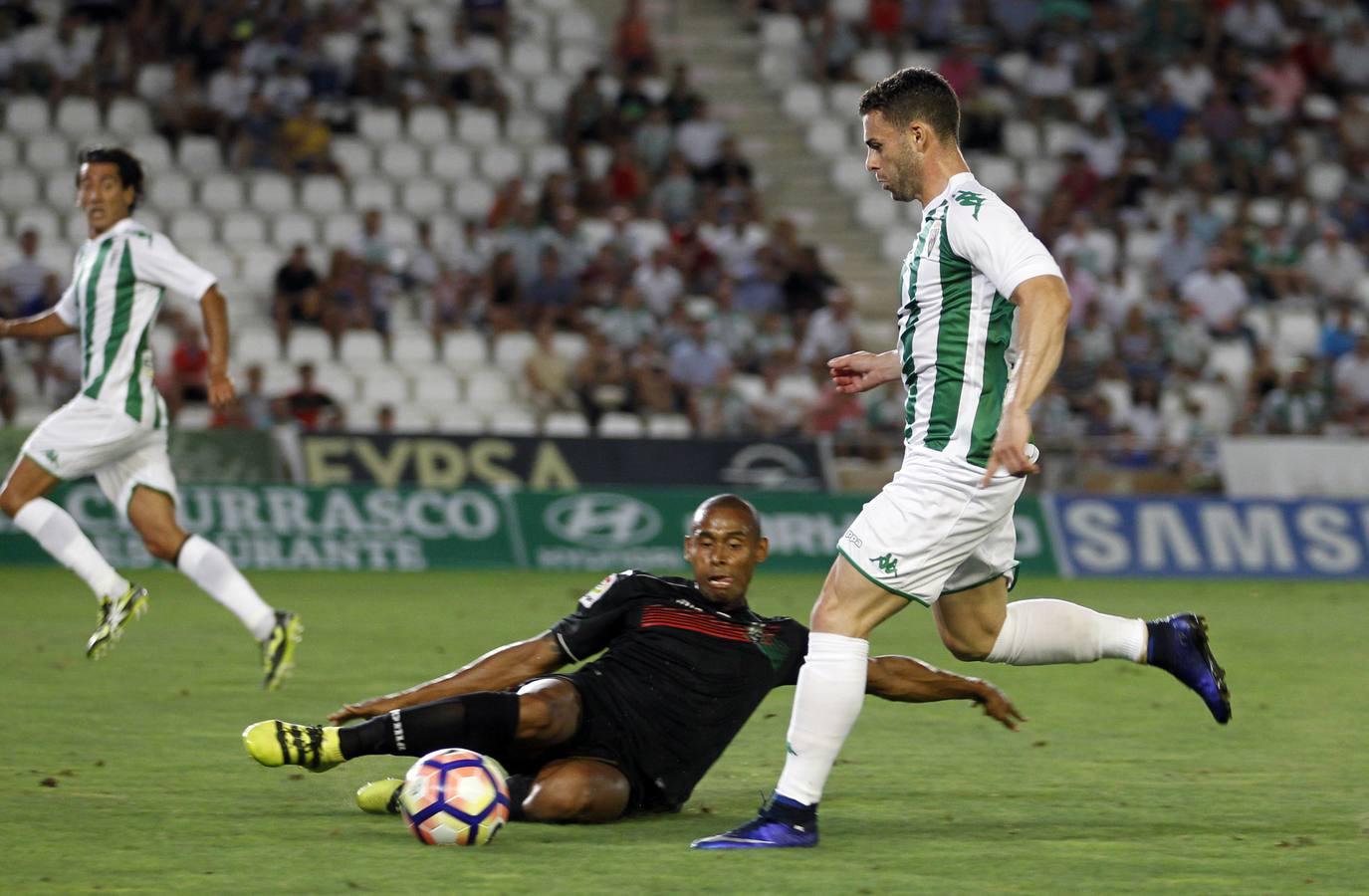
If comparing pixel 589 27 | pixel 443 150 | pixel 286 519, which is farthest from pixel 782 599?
pixel 589 27

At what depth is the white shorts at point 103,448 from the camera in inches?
357

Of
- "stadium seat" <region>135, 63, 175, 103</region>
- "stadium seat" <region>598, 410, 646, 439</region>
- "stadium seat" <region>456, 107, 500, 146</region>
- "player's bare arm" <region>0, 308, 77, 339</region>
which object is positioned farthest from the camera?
"stadium seat" <region>456, 107, 500, 146</region>

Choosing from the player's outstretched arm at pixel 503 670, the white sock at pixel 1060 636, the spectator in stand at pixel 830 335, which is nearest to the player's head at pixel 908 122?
the white sock at pixel 1060 636

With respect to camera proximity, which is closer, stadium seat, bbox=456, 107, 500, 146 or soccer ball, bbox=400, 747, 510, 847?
soccer ball, bbox=400, 747, 510, 847

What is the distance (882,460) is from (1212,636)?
5023 mm

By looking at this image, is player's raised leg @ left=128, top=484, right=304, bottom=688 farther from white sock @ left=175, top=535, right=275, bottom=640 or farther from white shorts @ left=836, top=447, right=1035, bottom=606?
white shorts @ left=836, top=447, right=1035, bottom=606

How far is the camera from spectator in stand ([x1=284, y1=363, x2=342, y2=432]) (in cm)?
1708

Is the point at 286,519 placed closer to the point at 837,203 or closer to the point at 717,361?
the point at 717,361

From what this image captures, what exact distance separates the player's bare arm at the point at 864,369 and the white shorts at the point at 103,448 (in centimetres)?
402

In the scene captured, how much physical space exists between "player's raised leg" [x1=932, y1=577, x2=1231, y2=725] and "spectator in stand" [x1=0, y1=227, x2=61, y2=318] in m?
12.7

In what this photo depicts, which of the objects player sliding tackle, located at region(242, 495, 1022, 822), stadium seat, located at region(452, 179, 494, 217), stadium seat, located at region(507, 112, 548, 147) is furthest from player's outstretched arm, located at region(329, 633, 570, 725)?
stadium seat, located at region(507, 112, 548, 147)

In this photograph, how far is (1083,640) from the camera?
6.23 metres

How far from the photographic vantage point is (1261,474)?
57.1ft

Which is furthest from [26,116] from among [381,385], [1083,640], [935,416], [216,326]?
[935,416]
